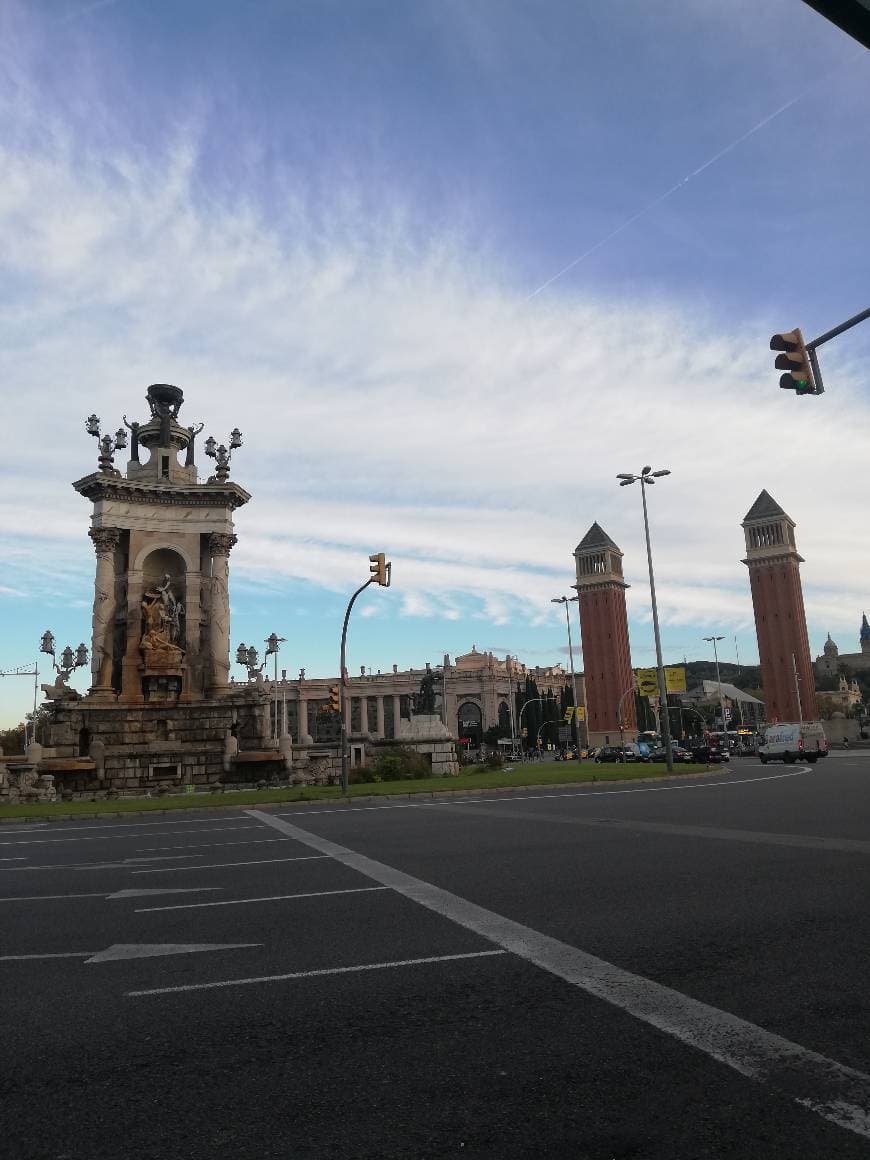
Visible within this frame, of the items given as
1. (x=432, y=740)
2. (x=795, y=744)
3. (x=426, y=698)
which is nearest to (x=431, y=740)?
(x=432, y=740)

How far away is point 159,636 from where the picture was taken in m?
36.3

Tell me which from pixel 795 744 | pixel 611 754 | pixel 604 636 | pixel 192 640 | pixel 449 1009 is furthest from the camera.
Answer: pixel 604 636

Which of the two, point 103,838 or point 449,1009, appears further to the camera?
point 103,838

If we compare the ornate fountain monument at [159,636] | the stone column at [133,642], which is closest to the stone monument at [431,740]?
the ornate fountain monument at [159,636]

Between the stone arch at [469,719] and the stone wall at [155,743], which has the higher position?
the stone arch at [469,719]

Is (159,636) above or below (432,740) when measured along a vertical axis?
above

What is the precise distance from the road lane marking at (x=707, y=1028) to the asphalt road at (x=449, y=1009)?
0.05ft

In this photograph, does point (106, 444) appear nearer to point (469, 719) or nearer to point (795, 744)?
point (795, 744)

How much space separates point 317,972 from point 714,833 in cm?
773

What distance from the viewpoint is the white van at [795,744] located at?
4475cm

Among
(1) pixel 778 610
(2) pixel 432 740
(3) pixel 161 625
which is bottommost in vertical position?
(2) pixel 432 740

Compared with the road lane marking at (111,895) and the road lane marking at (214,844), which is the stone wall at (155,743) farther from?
the road lane marking at (111,895)

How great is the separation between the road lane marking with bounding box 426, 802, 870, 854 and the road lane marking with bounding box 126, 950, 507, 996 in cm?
570

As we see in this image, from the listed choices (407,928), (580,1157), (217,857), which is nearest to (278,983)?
(407,928)
